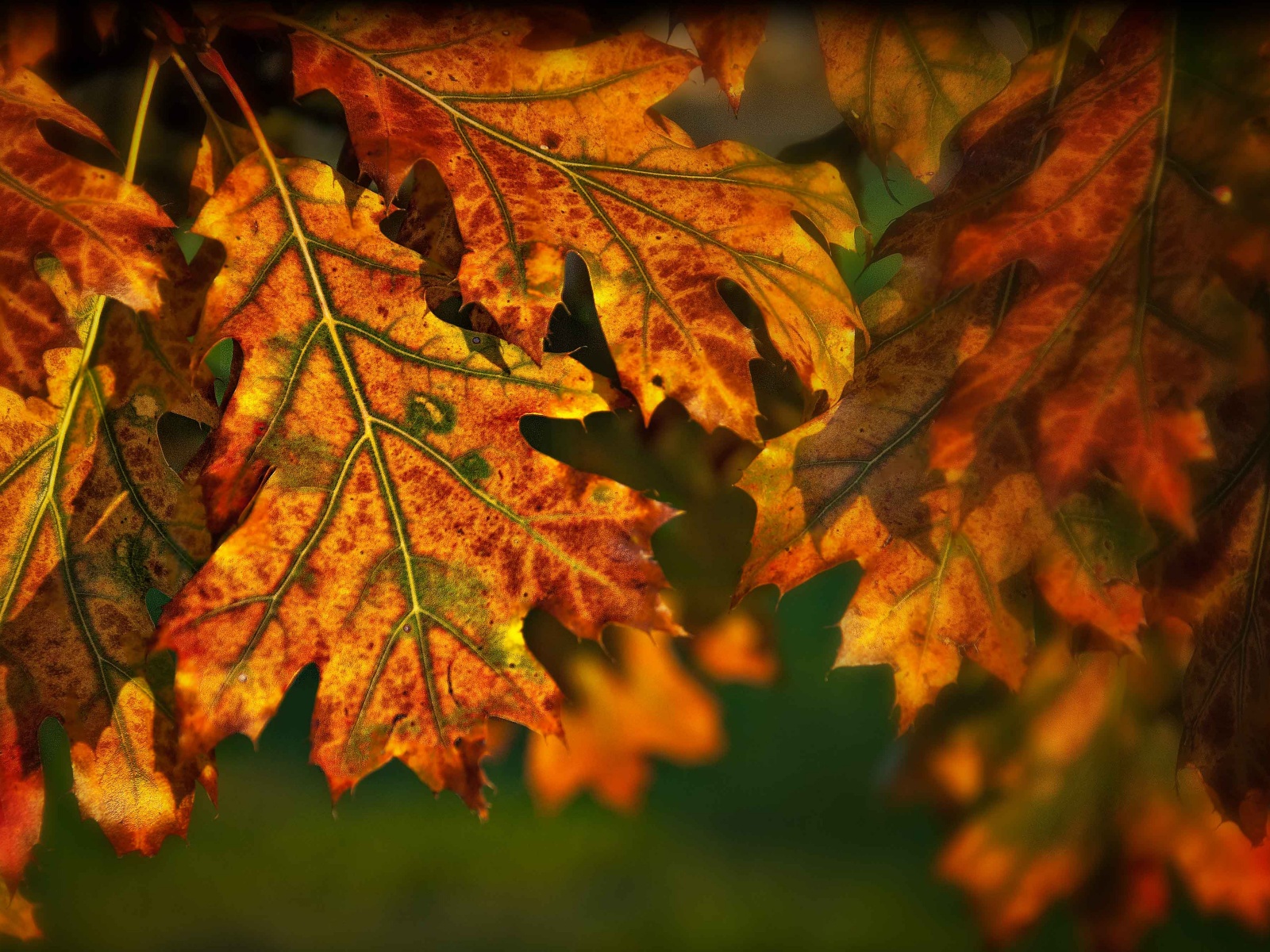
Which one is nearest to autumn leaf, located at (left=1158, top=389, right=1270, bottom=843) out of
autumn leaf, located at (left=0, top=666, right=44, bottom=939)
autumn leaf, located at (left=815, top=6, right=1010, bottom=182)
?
autumn leaf, located at (left=815, top=6, right=1010, bottom=182)

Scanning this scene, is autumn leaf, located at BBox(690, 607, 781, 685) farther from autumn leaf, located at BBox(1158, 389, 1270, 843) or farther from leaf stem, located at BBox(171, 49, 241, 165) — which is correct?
leaf stem, located at BBox(171, 49, 241, 165)

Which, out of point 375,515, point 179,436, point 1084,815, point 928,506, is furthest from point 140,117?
point 1084,815

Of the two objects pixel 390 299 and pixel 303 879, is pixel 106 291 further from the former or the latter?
pixel 303 879

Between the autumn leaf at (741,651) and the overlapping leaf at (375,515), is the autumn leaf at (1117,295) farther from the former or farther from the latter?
the autumn leaf at (741,651)

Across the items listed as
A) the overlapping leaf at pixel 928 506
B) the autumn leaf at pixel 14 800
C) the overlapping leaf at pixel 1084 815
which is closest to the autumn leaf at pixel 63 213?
the autumn leaf at pixel 14 800

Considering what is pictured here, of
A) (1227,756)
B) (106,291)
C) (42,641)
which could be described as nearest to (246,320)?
(106,291)
